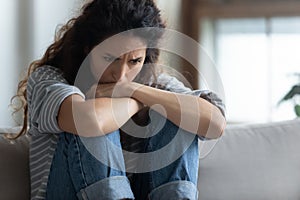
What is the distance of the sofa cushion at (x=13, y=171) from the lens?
5.31 ft

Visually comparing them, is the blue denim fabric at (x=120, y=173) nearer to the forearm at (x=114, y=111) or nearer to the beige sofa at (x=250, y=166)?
the forearm at (x=114, y=111)

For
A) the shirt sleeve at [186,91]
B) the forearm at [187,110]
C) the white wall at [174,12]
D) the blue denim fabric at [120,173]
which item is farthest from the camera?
the white wall at [174,12]

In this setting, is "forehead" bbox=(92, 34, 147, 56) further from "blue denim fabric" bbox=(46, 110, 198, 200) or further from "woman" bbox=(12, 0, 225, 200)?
"blue denim fabric" bbox=(46, 110, 198, 200)

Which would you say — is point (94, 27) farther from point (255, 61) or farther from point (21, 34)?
point (255, 61)

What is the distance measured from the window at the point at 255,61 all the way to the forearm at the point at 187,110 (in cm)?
177

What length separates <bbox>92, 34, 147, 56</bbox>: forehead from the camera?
158 cm

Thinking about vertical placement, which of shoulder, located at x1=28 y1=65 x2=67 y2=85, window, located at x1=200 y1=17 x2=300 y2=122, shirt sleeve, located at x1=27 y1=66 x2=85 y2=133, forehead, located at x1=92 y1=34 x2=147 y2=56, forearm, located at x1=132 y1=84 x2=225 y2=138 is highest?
forehead, located at x1=92 y1=34 x2=147 y2=56

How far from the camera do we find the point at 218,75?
3.42 meters

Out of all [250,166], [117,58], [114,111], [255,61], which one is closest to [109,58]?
[117,58]

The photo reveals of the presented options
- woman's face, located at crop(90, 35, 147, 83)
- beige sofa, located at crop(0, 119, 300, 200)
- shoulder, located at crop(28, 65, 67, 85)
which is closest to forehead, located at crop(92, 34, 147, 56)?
woman's face, located at crop(90, 35, 147, 83)

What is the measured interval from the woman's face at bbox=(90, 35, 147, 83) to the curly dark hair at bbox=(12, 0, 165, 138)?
26mm

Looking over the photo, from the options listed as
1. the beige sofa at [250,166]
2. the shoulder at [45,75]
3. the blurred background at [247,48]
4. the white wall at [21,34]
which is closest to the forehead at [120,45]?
the shoulder at [45,75]

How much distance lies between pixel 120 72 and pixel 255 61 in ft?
6.34

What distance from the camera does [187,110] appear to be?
62.8 inches
